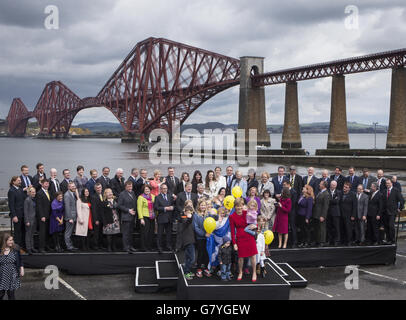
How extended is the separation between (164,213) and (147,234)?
64 cm

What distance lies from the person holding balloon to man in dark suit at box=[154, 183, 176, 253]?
1486 millimetres

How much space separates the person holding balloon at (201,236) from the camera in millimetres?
8070

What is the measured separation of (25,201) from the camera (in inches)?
369

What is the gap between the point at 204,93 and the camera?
86.2 meters

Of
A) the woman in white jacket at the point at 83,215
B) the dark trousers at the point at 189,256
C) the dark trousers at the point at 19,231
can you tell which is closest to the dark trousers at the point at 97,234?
the woman in white jacket at the point at 83,215

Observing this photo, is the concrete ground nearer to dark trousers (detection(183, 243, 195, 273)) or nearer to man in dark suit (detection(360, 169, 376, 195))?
dark trousers (detection(183, 243, 195, 273))

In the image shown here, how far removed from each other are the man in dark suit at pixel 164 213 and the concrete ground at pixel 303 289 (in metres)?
1.04

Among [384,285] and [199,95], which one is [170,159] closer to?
[199,95]

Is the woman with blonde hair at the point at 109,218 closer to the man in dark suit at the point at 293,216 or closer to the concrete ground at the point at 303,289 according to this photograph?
the concrete ground at the point at 303,289

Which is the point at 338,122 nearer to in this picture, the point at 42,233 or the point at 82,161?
the point at 82,161

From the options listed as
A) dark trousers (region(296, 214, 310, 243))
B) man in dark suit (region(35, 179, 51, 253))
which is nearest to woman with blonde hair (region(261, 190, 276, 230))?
dark trousers (region(296, 214, 310, 243))

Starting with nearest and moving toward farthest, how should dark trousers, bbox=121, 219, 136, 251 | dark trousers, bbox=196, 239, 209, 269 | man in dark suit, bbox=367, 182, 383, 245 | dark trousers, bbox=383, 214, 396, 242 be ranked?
dark trousers, bbox=196, 239, 209, 269 < dark trousers, bbox=121, 219, 136, 251 < man in dark suit, bbox=367, 182, 383, 245 < dark trousers, bbox=383, 214, 396, 242

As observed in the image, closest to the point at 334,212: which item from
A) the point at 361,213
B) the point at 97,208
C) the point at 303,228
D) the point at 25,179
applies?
the point at 361,213

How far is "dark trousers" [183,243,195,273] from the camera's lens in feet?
26.7
